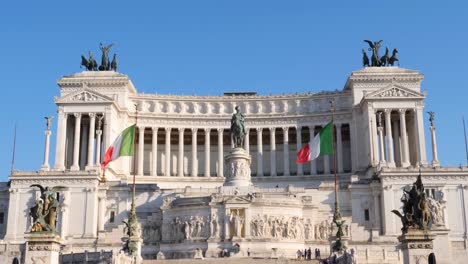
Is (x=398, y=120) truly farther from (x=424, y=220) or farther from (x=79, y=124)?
(x=424, y=220)

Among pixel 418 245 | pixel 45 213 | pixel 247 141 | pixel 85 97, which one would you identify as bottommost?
pixel 418 245

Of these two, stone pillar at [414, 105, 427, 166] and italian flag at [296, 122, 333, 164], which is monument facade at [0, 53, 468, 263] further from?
italian flag at [296, 122, 333, 164]

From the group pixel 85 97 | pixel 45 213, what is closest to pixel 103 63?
pixel 85 97

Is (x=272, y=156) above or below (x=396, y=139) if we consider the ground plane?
below

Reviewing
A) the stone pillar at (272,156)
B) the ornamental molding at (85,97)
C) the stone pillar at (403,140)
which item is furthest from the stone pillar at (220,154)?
the stone pillar at (403,140)

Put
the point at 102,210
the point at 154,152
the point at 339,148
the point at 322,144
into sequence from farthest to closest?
the point at 154,152, the point at 339,148, the point at 102,210, the point at 322,144

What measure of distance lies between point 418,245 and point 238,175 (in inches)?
1405

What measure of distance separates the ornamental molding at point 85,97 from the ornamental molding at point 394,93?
35.9 meters

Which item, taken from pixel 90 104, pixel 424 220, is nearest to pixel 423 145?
pixel 90 104

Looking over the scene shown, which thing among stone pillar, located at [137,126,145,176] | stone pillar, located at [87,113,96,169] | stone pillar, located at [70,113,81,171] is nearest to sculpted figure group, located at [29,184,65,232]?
stone pillar, located at [87,113,96,169]

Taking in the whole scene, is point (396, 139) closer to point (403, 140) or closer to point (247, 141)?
point (403, 140)

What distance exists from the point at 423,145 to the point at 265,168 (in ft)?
81.7

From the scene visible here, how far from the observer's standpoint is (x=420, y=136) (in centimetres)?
8675

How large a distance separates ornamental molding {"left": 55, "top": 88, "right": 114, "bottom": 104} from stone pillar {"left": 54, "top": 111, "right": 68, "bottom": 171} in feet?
6.61
